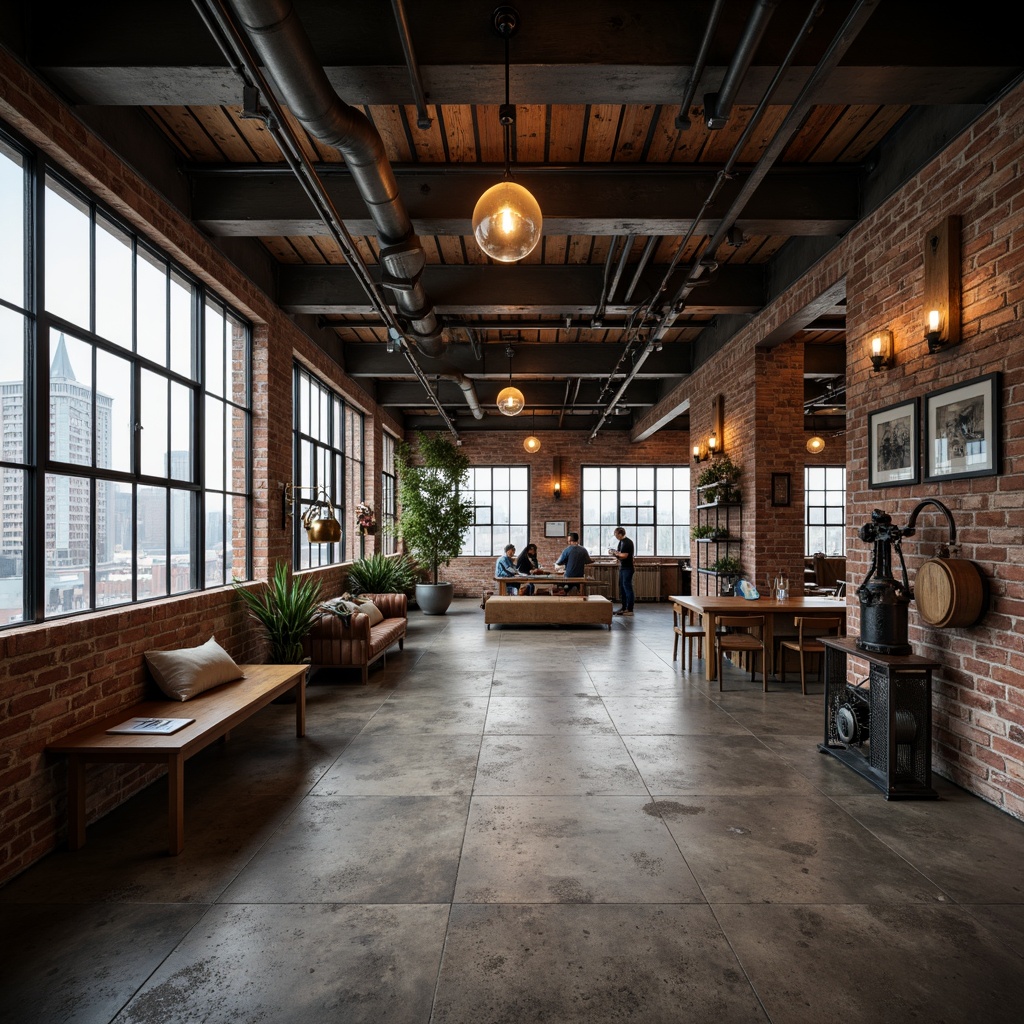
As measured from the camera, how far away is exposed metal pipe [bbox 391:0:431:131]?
2631mm

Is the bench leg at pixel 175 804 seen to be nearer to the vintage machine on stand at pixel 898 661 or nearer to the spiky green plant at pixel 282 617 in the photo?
the spiky green plant at pixel 282 617

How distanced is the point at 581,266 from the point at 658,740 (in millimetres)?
4636

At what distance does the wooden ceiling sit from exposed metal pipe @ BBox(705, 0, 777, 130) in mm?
25

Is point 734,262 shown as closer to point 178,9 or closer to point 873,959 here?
point 178,9

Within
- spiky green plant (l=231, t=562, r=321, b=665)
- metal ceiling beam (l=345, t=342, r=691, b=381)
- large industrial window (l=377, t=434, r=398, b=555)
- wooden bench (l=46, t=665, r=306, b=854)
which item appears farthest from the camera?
large industrial window (l=377, t=434, r=398, b=555)

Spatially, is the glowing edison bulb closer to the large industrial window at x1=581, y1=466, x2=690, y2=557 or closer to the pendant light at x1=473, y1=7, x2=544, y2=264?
the pendant light at x1=473, y1=7, x2=544, y2=264

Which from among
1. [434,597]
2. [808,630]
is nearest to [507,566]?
[434,597]

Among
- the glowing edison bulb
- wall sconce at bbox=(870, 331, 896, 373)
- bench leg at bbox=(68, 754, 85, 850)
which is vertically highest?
the glowing edison bulb

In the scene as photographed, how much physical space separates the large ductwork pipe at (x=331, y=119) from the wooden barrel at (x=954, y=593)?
392 centimetres

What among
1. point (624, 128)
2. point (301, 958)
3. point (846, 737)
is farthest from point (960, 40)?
point (301, 958)

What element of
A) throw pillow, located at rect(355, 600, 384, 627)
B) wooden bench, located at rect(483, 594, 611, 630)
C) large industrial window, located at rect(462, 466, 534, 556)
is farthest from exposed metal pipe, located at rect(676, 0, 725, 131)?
large industrial window, located at rect(462, 466, 534, 556)

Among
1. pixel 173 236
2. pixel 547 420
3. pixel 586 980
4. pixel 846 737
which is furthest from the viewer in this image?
pixel 547 420

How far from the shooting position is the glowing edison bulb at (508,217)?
2936 millimetres

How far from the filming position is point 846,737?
13.0ft
